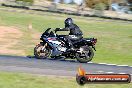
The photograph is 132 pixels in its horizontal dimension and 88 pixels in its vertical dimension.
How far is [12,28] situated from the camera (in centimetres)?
3247

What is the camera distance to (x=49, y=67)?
651 inches

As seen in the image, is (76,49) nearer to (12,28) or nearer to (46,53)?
(46,53)

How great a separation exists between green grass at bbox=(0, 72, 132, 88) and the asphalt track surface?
3.94 ft

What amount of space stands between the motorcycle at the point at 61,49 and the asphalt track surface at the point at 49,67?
411 mm

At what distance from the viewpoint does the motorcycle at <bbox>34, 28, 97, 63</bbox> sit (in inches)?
754

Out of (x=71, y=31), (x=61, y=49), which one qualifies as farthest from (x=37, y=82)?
(x=61, y=49)

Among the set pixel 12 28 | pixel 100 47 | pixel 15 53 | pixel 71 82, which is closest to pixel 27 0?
pixel 12 28

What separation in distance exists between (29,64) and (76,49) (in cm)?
311

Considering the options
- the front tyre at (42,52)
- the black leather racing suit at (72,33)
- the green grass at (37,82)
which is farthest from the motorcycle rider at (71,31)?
the green grass at (37,82)

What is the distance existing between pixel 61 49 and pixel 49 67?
3.28 m

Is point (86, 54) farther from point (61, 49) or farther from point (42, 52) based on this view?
point (42, 52)

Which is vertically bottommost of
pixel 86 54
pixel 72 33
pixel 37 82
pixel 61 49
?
pixel 86 54

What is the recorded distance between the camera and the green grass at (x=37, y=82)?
39.7ft

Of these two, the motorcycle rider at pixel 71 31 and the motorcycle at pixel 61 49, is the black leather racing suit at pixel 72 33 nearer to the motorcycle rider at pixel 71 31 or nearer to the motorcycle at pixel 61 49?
the motorcycle rider at pixel 71 31
